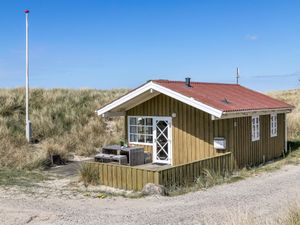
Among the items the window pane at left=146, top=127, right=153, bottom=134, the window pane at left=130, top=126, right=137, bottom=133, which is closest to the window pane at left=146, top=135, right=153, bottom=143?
the window pane at left=146, top=127, right=153, bottom=134

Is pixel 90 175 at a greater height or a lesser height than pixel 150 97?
lesser

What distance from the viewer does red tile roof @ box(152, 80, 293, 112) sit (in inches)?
547

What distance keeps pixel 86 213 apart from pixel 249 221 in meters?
3.88

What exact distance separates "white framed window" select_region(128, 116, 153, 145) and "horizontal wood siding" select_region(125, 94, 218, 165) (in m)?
0.55

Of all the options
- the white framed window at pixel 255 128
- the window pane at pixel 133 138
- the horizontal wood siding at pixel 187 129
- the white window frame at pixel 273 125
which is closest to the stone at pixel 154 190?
the horizontal wood siding at pixel 187 129

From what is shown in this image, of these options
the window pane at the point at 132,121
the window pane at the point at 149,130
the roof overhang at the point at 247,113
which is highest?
the roof overhang at the point at 247,113

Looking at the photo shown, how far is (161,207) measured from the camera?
28.2ft

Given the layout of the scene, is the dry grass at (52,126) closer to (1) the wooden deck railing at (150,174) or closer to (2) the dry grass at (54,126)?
(2) the dry grass at (54,126)

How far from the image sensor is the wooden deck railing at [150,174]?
35.8 feet

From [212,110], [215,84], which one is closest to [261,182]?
[212,110]

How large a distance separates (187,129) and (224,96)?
8.24ft

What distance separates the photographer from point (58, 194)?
33.7 feet

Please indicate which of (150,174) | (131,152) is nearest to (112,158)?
(131,152)

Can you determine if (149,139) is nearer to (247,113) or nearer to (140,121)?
(140,121)
